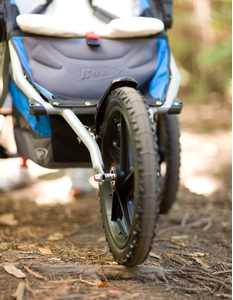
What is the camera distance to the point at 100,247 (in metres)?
2.17

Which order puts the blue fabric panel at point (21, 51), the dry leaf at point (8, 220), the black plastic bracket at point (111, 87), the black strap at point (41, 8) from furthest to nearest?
the dry leaf at point (8, 220), the black strap at point (41, 8), the blue fabric panel at point (21, 51), the black plastic bracket at point (111, 87)

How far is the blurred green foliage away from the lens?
7.61 metres

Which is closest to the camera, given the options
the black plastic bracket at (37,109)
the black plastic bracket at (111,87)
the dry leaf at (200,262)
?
the black plastic bracket at (111,87)

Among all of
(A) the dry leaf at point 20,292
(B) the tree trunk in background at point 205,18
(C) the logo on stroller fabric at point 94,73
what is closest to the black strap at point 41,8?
(C) the logo on stroller fabric at point 94,73

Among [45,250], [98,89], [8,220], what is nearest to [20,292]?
[45,250]

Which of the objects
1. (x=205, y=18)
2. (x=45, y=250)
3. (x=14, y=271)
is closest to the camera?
(x=14, y=271)

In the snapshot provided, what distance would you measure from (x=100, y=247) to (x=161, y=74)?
1.03 m

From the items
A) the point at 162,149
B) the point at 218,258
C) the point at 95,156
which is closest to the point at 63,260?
the point at 95,156

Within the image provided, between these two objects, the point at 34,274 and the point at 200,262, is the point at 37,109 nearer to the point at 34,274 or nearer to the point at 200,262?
the point at 34,274

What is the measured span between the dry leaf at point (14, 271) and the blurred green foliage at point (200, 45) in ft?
20.1

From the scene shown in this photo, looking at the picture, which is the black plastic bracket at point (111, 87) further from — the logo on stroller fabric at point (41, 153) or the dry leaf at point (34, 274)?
the dry leaf at point (34, 274)

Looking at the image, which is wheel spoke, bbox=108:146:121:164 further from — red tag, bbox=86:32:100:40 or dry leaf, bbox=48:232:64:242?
dry leaf, bbox=48:232:64:242

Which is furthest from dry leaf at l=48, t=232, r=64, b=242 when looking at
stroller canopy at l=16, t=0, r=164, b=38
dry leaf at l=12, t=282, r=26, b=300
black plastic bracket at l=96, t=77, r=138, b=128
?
stroller canopy at l=16, t=0, r=164, b=38

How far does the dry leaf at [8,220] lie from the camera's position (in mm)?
2932
